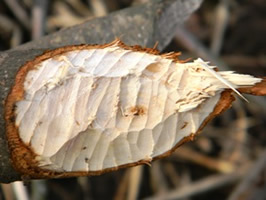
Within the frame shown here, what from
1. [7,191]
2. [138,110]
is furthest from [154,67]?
[7,191]

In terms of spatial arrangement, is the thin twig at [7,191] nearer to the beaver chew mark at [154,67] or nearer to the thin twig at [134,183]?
the thin twig at [134,183]

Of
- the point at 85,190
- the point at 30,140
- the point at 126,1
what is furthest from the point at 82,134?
the point at 126,1

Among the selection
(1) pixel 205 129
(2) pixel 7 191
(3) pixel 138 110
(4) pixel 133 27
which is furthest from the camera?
(1) pixel 205 129

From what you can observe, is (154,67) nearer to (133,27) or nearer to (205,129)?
(133,27)

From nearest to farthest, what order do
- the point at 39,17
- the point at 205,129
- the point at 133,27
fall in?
the point at 133,27
the point at 39,17
the point at 205,129

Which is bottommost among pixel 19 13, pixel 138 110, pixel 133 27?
pixel 138 110

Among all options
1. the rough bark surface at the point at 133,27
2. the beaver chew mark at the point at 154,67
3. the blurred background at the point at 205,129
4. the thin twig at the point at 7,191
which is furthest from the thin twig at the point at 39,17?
the beaver chew mark at the point at 154,67
